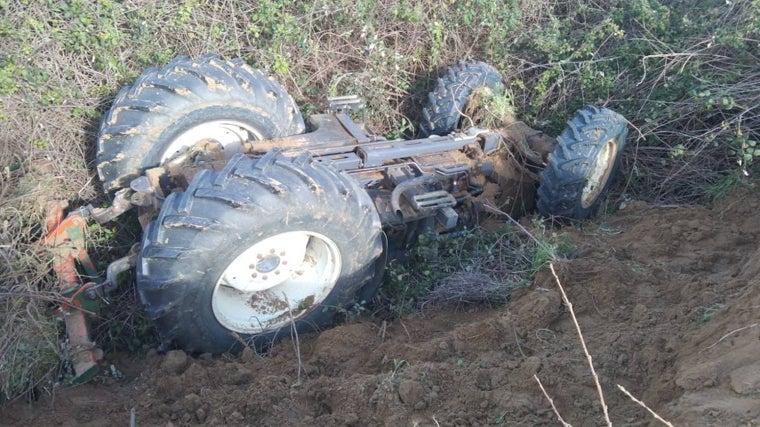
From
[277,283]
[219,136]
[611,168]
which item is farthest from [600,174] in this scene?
[219,136]

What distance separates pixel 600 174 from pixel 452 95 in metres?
1.46

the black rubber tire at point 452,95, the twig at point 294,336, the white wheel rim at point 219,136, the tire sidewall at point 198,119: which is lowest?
the twig at point 294,336

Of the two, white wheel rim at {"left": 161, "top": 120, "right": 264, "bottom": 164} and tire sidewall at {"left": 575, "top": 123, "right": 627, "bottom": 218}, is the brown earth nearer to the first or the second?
tire sidewall at {"left": 575, "top": 123, "right": 627, "bottom": 218}

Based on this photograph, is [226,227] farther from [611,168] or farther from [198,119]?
[611,168]

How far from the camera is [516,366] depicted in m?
3.15

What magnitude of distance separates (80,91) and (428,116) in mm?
3029

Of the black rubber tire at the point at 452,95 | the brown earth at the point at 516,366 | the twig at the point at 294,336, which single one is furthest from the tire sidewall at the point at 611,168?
the twig at the point at 294,336

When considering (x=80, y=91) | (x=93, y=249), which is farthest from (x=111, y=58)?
(x=93, y=249)

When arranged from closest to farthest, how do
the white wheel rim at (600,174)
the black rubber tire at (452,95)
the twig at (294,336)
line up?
1. the twig at (294,336)
2. the white wheel rim at (600,174)
3. the black rubber tire at (452,95)

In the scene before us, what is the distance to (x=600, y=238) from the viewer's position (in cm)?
483

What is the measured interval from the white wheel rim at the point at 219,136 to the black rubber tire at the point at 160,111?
0.05m

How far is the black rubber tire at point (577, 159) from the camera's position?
192 inches

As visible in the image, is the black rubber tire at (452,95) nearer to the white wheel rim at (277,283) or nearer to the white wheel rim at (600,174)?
the white wheel rim at (600,174)

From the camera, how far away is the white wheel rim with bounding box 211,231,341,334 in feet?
12.6
